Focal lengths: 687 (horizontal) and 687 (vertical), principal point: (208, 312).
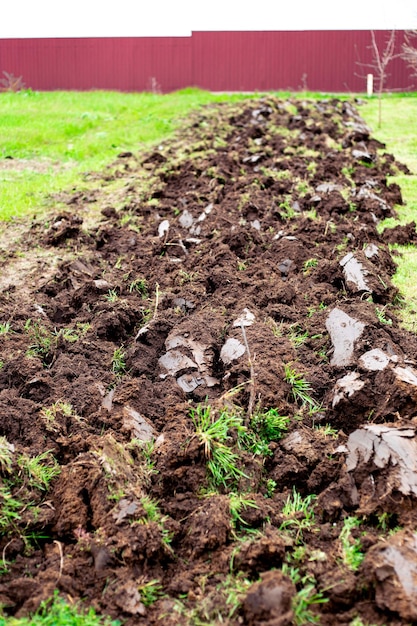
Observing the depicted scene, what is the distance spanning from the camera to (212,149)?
39.8 feet

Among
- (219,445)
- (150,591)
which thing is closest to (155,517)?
(150,591)

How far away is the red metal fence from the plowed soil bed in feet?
63.0

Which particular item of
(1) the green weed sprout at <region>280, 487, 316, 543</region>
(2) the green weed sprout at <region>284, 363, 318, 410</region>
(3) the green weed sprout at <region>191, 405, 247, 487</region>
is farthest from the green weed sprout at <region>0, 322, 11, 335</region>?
(1) the green weed sprout at <region>280, 487, 316, 543</region>

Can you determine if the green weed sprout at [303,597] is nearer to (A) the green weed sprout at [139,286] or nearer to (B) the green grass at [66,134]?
(A) the green weed sprout at [139,286]

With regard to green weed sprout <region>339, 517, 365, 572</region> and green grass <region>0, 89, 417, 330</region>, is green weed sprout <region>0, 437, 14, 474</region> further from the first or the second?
green grass <region>0, 89, 417, 330</region>

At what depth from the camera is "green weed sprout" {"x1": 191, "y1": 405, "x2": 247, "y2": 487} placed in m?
3.57

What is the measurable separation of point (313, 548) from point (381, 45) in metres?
24.7

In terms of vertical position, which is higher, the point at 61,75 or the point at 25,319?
the point at 61,75

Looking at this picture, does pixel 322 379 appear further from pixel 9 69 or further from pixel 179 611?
pixel 9 69

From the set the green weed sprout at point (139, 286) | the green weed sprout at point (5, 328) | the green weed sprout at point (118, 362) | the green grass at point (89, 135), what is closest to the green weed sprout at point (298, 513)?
the green weed sprout at point (118, 362)

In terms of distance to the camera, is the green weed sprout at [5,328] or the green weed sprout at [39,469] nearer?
the green weed sprout at [39,469]

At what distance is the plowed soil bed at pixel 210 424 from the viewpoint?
2.96 m

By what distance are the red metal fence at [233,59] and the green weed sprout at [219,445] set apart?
22.8 meters

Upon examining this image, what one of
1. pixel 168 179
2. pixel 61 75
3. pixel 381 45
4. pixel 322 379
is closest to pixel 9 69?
pixel 61 75
